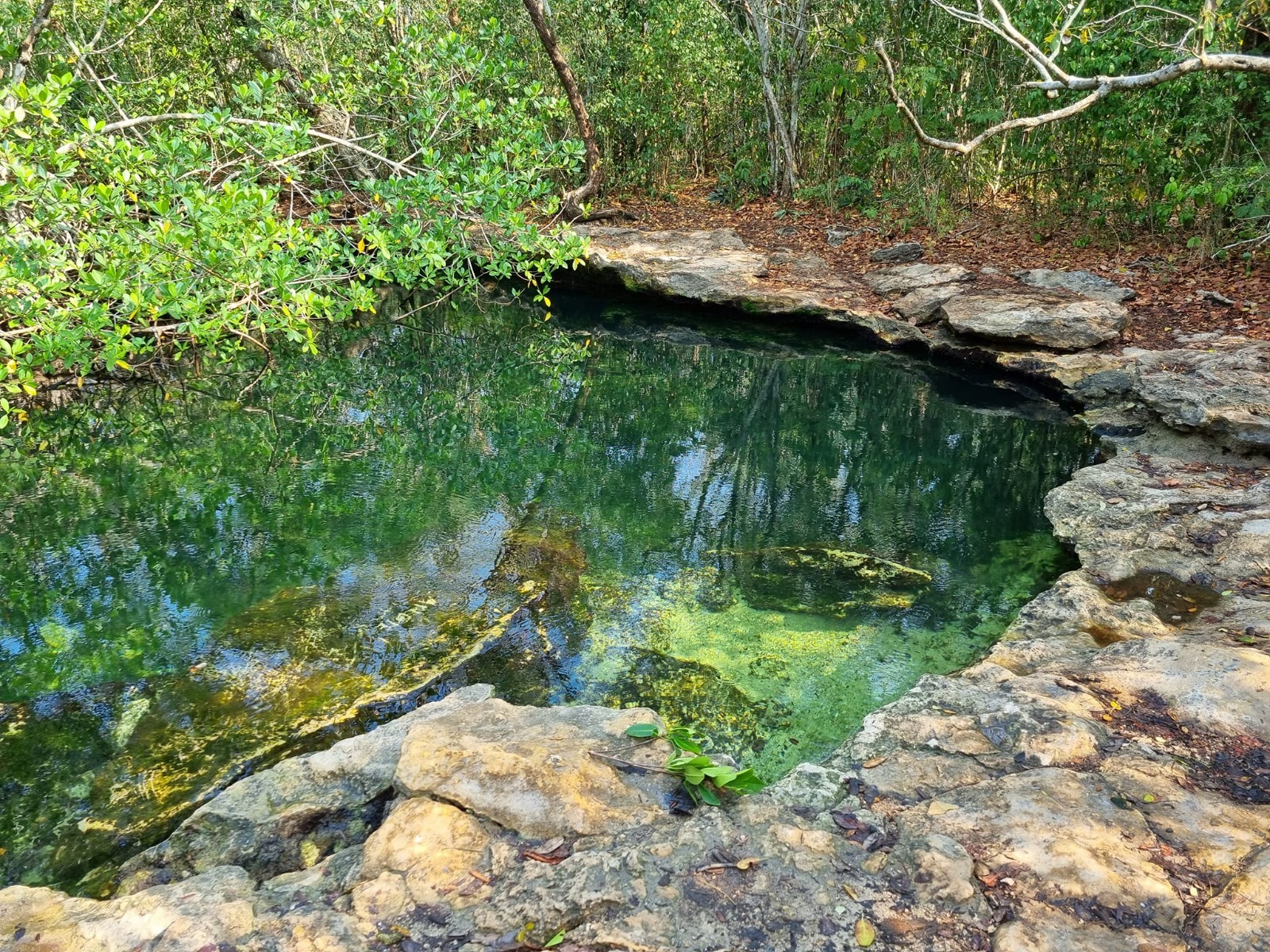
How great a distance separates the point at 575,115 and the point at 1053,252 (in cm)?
716

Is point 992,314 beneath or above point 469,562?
above

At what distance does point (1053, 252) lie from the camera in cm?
1062

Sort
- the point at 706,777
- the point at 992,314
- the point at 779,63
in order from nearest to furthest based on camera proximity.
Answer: the point at 706,777 → the point at 992,314 → the point at 779,63

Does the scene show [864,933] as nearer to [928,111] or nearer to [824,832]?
[824,832]

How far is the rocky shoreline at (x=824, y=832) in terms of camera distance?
211cm

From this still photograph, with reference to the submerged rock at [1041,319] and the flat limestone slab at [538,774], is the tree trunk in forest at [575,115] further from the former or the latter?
the flat limestone slab at [538,774]

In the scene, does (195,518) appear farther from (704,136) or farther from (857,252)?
(704,136)

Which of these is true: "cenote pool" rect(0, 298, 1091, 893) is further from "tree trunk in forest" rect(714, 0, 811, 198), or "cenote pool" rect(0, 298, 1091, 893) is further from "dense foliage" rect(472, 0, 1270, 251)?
"tree trunk in forest" rect(714, 0, 811, 198)

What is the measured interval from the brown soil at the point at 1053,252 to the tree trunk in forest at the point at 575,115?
95 cm

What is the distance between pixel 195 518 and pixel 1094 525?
18.3ft

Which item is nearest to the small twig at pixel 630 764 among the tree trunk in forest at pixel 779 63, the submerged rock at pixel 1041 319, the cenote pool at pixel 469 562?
the cenote pool at pixel 469 562

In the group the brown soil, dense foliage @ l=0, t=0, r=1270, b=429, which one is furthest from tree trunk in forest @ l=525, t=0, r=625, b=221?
the brown soil

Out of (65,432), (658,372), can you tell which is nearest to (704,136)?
(658,372)

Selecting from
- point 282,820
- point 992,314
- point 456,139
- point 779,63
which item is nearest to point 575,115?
point 456,139
